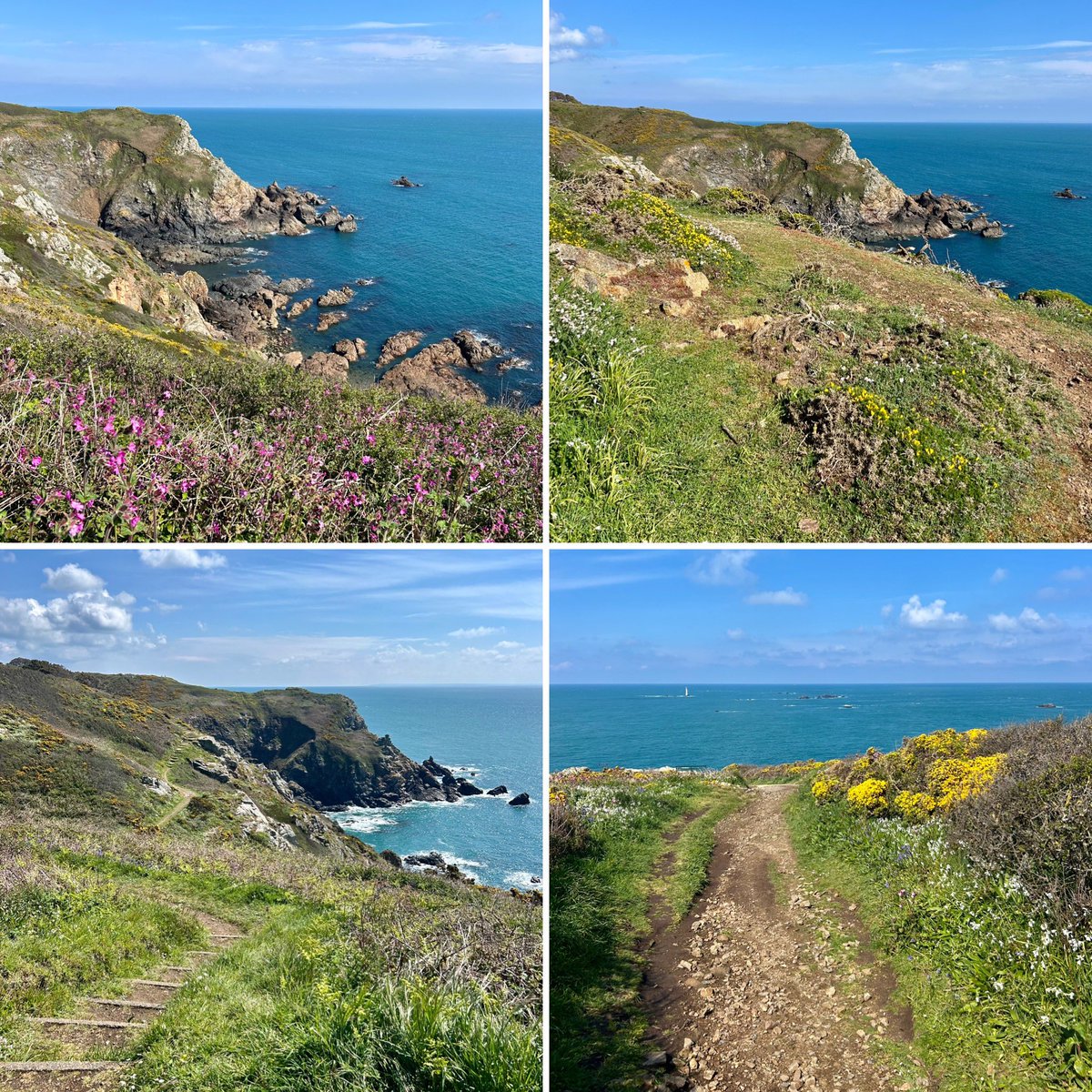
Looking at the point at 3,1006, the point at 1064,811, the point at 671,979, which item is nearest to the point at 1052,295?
the point at 1064,811

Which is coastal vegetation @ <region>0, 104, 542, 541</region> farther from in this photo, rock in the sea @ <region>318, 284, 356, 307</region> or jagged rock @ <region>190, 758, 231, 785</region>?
rock in the sea @ <region>318, 284, 356, 307</region>

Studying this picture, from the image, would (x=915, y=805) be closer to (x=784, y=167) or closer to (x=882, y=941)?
(x=882, y=941)

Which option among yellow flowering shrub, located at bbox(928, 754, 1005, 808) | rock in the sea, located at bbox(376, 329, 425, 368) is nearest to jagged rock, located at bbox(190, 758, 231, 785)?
yellow flowering shrub, located at bbox(928, 754, 1005, 808)

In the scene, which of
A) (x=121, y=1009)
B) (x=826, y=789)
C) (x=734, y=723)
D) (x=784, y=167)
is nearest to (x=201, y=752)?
(x=121, y=1009)

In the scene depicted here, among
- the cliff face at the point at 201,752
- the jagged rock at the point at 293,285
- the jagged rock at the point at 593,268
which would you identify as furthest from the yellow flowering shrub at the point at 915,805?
the jagged rock at the point at 293,285

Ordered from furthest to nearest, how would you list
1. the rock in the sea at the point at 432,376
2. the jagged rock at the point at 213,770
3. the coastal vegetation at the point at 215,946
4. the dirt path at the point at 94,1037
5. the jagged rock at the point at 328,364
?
the jagged rock at the point at 328,364 → the rock in the sea at the point at 432,376 → the jagged rock at the point at 213,770 → the dirt path at the point at 94,1037 → the coastal vegetation at the point at 215,946

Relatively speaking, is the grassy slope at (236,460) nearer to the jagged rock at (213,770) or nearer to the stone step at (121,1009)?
the stone step at (121,1009)
